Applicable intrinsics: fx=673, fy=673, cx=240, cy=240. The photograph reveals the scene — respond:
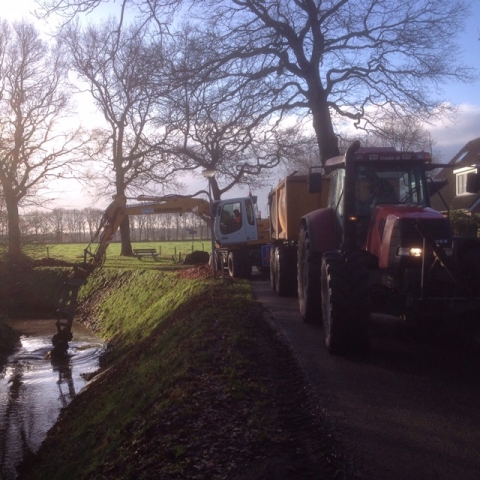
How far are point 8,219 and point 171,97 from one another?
17.4 m

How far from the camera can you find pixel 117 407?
1130 cm

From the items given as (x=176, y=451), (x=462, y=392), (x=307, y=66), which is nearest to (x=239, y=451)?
(x=176, y=451)

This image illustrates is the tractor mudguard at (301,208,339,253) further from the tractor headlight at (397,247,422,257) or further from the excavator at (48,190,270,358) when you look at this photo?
the excavator at (48,190,270,358)

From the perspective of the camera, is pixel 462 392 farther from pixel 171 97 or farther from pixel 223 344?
pixel 171 97

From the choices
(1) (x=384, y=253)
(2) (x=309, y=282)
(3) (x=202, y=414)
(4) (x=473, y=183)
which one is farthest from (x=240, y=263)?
(3) (x=202, y=414)

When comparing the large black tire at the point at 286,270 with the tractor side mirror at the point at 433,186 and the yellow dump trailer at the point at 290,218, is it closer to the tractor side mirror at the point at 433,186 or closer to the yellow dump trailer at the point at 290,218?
the yellow dump trailer at the point at 290,218

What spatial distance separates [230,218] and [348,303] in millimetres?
15706

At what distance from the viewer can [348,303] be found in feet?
28.9

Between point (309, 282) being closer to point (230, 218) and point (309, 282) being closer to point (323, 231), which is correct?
point (323, 231)

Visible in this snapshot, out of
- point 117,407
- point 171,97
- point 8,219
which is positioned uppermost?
point 171,97

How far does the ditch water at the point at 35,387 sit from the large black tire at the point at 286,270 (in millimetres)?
5987

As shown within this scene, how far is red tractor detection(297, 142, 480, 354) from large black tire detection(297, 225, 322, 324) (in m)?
0.03

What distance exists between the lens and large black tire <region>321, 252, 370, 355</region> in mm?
8820

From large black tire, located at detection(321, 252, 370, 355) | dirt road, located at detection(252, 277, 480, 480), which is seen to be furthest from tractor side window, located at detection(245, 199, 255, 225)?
large black tire, located at detection(321, 252, 370, 355)
